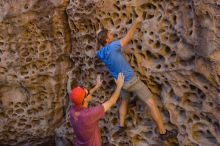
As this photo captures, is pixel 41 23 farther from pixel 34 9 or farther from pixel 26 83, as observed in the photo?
pixel 26 83

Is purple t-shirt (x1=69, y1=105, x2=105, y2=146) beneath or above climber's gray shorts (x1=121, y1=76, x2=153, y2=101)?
beneath

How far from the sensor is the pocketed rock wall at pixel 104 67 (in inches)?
147

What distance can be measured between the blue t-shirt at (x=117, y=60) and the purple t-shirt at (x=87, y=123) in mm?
554

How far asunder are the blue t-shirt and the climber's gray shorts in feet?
0.16

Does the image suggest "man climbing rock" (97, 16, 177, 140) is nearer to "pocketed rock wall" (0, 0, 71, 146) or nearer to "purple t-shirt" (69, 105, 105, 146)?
"purple t-shirt" (69, 105, 105, 146)

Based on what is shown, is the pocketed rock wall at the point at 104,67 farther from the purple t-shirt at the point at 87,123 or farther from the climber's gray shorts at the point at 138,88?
the purple t-shirt at the point at 87,123

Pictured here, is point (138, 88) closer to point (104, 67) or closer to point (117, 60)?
point (117, 60)

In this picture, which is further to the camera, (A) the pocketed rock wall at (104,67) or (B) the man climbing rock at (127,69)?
(B) the man climbing rock at (127,69)

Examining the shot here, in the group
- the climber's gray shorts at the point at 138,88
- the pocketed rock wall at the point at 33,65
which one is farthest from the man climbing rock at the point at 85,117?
the pocketed rock wall at the point at 33,65

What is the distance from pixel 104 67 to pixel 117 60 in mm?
771

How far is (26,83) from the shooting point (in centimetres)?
542

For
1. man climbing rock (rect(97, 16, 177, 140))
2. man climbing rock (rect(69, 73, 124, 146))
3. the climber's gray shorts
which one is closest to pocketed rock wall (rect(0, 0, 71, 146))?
man climbing rock (rect(97, 16, 177, 140))

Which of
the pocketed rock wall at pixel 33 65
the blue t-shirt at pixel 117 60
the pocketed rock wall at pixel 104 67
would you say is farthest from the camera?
the pocketed rock wall at pixel 33 65

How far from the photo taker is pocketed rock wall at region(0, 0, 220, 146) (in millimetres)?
3740
